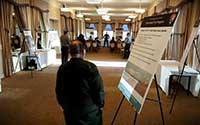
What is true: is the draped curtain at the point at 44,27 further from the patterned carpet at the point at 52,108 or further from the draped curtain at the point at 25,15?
the patterned carpet at the point at 52,108

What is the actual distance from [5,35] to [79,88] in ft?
19.4

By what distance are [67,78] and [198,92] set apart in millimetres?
4306

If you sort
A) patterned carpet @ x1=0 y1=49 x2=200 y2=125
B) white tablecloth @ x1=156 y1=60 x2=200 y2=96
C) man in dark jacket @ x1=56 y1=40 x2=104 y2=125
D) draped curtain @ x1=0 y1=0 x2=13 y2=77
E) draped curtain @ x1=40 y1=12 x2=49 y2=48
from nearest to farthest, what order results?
man in dark jacket @ x1=56 y1=40 x2=104 y2=125
patterned carpet @ x1=0 y1=49 x2=200 y2=125
white tablecloth @ x1=156 y1=60 x2=200 y2=96
draped curtain @ x1=0 y1=0 x2=13 y2=77
draped curtain @ x1=40 y1=12 x2=49 y2=48

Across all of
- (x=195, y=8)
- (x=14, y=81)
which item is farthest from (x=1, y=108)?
(x=195, y=8)

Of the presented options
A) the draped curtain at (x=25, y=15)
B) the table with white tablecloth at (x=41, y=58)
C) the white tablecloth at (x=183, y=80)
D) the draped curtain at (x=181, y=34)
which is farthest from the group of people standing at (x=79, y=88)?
the draped curtain at (x=25, y=15)

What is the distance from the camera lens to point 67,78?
8.03ft

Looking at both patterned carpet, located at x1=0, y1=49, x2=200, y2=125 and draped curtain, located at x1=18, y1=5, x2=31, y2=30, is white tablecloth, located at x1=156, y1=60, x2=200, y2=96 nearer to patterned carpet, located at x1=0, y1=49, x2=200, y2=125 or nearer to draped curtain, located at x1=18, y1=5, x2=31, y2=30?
patterned carpet, located at x1=0, y1=49, x2=200, y2=125

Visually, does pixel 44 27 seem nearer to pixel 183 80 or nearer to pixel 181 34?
pixel 181 34

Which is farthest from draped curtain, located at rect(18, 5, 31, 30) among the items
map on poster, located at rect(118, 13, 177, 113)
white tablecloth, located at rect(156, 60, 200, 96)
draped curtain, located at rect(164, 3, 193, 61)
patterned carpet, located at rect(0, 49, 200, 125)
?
map on poster, located at rect(118, 13, 177, 113)

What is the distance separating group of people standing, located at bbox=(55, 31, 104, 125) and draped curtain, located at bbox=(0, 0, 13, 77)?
5.50 m

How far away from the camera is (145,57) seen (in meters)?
2.78

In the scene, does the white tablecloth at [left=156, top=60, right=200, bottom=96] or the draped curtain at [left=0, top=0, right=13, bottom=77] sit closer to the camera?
the white tablecloth at [left=156, top=60, right=200, bottom=96]

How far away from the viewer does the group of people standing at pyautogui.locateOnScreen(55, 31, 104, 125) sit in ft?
7.91

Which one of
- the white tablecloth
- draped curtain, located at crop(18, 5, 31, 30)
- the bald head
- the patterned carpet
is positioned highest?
draped curtain, located at crop(18, 5, 31, 30)
